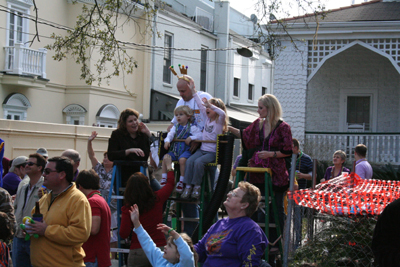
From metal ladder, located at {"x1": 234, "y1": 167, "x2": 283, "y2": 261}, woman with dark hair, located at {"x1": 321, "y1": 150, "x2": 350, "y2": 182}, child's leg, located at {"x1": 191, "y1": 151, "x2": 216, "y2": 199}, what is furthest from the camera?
woman with dark hair, located at {"x1": 321, "y1": 150, "x2": 350, "y2": 182}

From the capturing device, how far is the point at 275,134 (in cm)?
596

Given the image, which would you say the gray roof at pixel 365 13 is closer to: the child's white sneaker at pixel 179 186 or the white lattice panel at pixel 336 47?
the white lattice panel at pixel 336 47

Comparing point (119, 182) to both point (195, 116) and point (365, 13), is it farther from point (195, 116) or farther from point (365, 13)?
point (365, 13)

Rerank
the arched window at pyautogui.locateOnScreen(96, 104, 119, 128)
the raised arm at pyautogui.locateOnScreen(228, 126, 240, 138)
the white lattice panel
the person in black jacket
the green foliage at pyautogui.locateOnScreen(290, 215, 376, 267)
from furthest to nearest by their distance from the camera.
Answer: the arched window at pyautogui.locateOnScreen(96, 104, 119, 128) → the white lattice panel → the raised arm at pyautogui.locateOnScreen(228, 126, 240, 138) → the green foliage at pyautogui.locateOnScreen(290, 215, 376, 267) → the person in black jacket

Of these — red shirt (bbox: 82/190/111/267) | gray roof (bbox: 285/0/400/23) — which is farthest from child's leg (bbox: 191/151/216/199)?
gray roof (bbox: 285/0/400/23)

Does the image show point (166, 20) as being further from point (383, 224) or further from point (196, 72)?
point (383, 224)

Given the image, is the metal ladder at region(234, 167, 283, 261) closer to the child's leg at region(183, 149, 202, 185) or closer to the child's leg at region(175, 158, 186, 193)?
the child's leg at region(183, 149, 202, 185)

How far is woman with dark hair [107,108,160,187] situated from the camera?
612 cm

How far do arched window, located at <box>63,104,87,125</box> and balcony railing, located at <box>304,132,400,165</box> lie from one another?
9.82 meters

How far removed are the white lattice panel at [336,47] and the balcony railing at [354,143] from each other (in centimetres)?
220

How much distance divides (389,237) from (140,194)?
282 cm

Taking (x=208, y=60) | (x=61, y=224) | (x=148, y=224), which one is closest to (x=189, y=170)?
(x=148, y=224)

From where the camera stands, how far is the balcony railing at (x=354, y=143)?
15.4 meters

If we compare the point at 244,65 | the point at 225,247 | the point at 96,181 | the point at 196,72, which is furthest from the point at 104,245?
the point at 244,65
